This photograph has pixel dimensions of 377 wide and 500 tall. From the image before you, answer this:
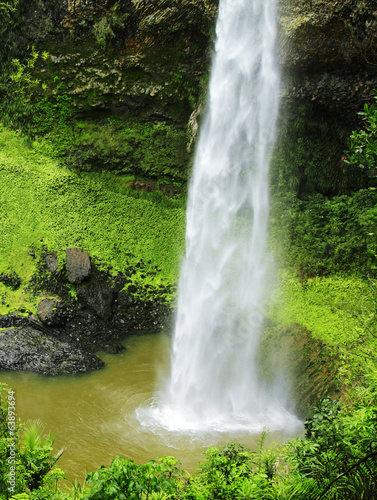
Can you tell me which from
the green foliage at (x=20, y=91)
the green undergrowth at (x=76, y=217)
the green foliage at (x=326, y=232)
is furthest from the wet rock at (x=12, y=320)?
the green foliage at (x=20, y=91)

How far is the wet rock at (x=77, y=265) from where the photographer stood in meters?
10.6

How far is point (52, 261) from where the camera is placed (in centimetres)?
1095

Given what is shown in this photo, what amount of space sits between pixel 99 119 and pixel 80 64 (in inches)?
69.9

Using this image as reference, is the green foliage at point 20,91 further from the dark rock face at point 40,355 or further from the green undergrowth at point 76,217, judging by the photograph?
the dark rock face at point 40,355

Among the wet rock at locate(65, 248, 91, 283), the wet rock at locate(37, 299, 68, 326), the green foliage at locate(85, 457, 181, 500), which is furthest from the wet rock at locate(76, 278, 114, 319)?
the green foliage at locate(85, 457, 181, 500)

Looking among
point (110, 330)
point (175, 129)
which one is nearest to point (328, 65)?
point (175, 129)

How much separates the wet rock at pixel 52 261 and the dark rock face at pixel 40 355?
2.00 meters

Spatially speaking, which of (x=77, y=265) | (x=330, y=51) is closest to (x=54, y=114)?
(x=77, y=265)

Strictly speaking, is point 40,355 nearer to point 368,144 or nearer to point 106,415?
point 106,415

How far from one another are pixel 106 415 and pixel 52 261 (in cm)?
516

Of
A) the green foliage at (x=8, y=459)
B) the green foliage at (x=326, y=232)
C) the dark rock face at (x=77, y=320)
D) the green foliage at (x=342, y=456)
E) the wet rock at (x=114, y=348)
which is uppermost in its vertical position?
the green foliage at (x=326, y=232)

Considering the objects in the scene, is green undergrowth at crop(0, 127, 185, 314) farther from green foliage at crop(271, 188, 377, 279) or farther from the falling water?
green foliage at crop(271, 188, 377, 279)

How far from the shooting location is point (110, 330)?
405 inches

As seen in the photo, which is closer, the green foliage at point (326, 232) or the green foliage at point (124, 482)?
the green foliage at point (124, 482)
